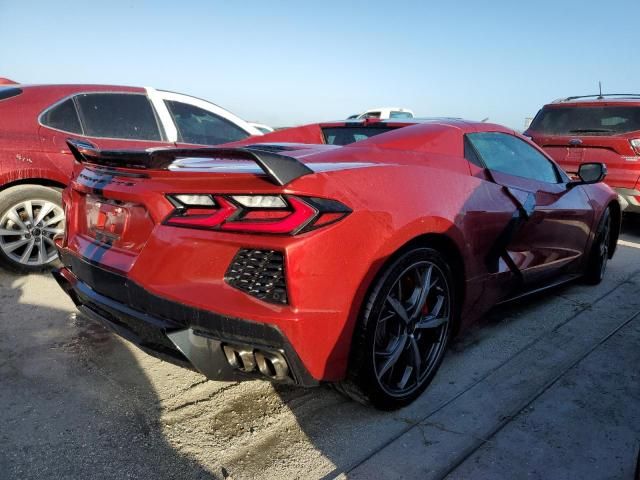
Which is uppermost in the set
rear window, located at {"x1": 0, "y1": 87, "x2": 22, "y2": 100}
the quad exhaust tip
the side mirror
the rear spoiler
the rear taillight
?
rear window, located at {"x1": 0, "y1": 87, "x2": 22, "y2": 100}

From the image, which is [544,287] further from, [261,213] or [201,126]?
[201,126]

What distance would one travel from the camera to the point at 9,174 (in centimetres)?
393

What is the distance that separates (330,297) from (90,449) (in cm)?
118

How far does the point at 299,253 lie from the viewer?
71.6 inches

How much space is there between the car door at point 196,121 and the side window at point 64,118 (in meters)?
0.69

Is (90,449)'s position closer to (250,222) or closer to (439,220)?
(250,222)

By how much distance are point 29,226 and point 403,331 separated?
327 centimetres

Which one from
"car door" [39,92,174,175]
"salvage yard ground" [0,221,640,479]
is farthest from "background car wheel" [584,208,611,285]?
"car door" [39,92,174,175]

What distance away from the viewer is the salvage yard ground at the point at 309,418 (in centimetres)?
201

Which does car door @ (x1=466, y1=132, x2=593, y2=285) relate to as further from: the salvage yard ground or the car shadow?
the car shadow

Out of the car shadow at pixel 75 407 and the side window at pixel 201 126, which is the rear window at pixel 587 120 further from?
the car shadow at pixel 75 407

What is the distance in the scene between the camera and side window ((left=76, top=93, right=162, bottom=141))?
436 cm

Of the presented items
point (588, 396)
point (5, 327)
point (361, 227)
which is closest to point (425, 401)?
point (588, 396)

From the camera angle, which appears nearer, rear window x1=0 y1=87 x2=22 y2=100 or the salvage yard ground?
the salvage yard ground
